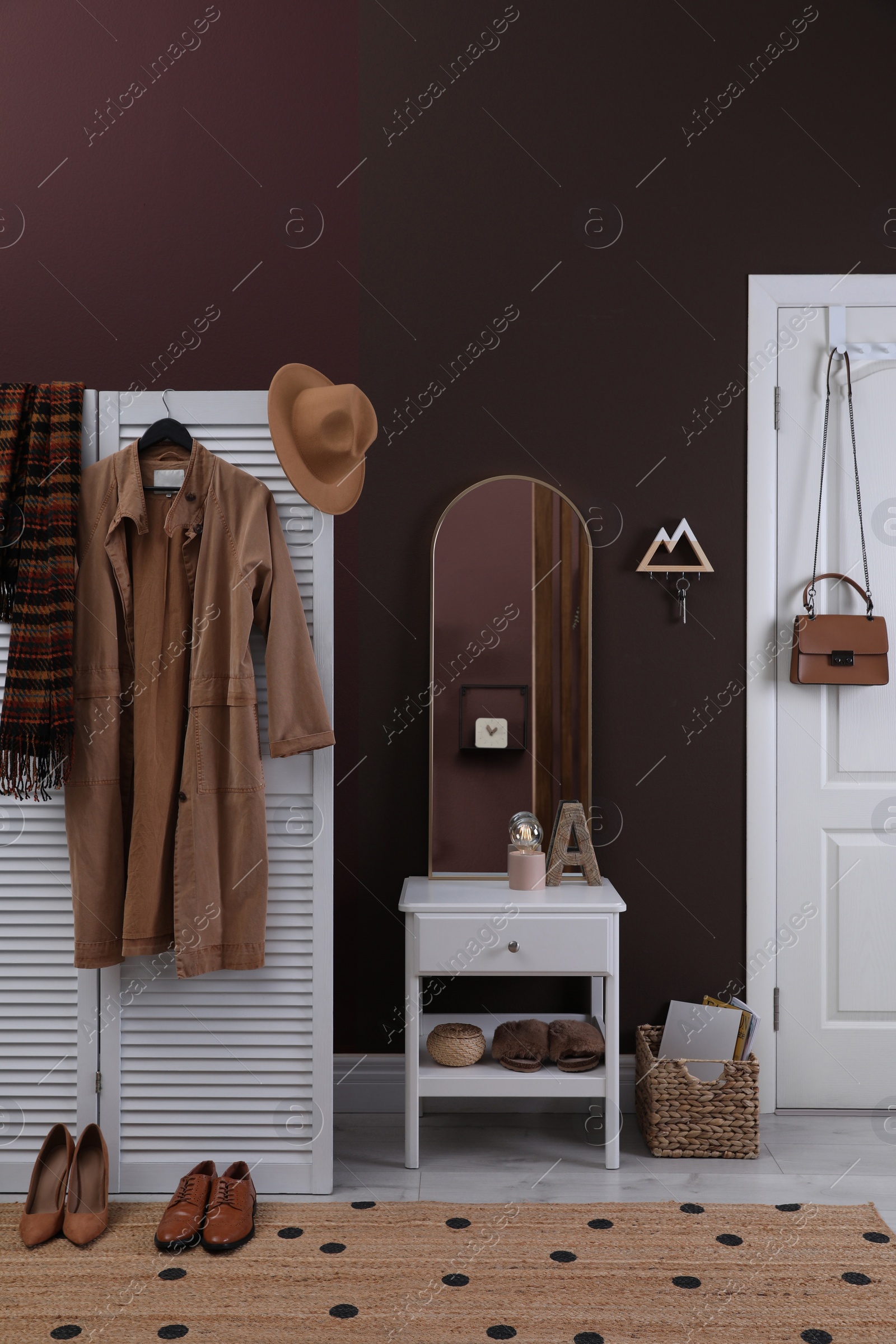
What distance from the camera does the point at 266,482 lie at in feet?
6.98

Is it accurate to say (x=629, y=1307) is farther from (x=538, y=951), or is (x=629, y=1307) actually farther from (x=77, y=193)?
(x=77, y=193)

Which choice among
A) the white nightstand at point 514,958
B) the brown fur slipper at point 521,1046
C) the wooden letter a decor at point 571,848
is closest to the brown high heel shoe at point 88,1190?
the white nightstand at point 514,958

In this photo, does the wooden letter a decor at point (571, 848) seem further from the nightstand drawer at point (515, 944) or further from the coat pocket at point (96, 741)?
the coat pocket at point (96, 741)

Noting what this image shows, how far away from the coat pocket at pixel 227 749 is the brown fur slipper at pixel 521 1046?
90 centimetres

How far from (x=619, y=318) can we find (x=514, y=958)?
5.76ft

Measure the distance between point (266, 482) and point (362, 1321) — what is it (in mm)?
1668

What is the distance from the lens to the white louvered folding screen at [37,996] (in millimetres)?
2074

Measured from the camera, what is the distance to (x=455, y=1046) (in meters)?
2.25

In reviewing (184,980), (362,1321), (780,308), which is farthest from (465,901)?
(780,308)

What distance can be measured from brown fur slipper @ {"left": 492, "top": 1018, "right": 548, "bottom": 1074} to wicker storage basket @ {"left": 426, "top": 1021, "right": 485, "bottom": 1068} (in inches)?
1.9

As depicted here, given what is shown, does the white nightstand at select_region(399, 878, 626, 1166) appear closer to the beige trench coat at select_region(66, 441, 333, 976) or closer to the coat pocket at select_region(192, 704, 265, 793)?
the beige trench coat at select_region(66, 441, 333, 976)

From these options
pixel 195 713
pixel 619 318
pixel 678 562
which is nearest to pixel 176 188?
pixel 619 318

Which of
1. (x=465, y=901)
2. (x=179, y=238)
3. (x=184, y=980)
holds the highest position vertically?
(x=179, y=238)

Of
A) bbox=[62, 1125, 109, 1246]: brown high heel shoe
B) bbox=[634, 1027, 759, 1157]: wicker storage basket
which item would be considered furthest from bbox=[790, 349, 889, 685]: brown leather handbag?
bbox=[62, 1125, 109, 1246]: brown high heel shoe
